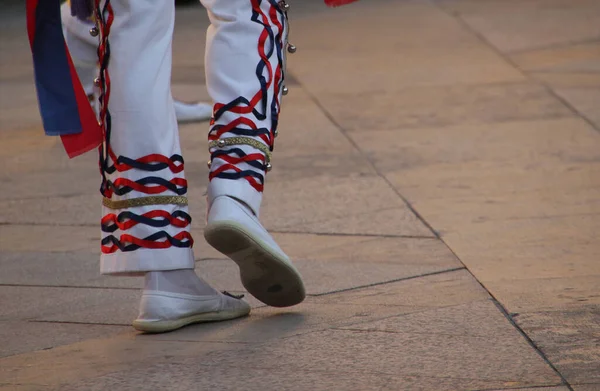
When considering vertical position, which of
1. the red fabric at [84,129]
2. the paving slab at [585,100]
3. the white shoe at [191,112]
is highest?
the red fabric at [84,129]

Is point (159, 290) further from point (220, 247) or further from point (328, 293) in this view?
point (328, 293)

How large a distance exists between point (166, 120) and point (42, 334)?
59 cm

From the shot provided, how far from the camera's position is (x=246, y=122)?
267cm

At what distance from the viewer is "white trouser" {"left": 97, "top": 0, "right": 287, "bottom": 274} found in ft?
8.39

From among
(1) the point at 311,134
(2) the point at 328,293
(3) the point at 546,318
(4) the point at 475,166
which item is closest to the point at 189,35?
(1) the point at 311,134

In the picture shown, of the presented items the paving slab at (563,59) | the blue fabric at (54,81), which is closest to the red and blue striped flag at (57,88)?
the blue fabric at (54,81)

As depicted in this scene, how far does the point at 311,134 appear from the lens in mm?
4867

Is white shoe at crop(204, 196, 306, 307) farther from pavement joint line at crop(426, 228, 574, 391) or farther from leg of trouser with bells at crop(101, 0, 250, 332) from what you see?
pavement joint line at crop(426, 228, 574, 391)

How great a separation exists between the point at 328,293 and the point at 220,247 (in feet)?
1.84

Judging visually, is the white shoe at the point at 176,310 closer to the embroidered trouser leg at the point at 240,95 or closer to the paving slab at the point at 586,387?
the embroidered trouser leg at the point at 240,95

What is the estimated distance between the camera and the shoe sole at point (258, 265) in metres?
2.56

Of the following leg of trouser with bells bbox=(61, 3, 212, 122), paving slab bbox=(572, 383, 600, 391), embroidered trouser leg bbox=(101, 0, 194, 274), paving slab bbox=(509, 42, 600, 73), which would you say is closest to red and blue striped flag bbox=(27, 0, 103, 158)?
embroidered trouser leg bbox=(101, 0, 194, 274)

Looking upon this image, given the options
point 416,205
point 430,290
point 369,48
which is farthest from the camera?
point 369,48

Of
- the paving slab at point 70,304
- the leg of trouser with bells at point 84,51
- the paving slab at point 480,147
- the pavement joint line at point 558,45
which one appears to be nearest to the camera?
the paving slab at point 70,304
